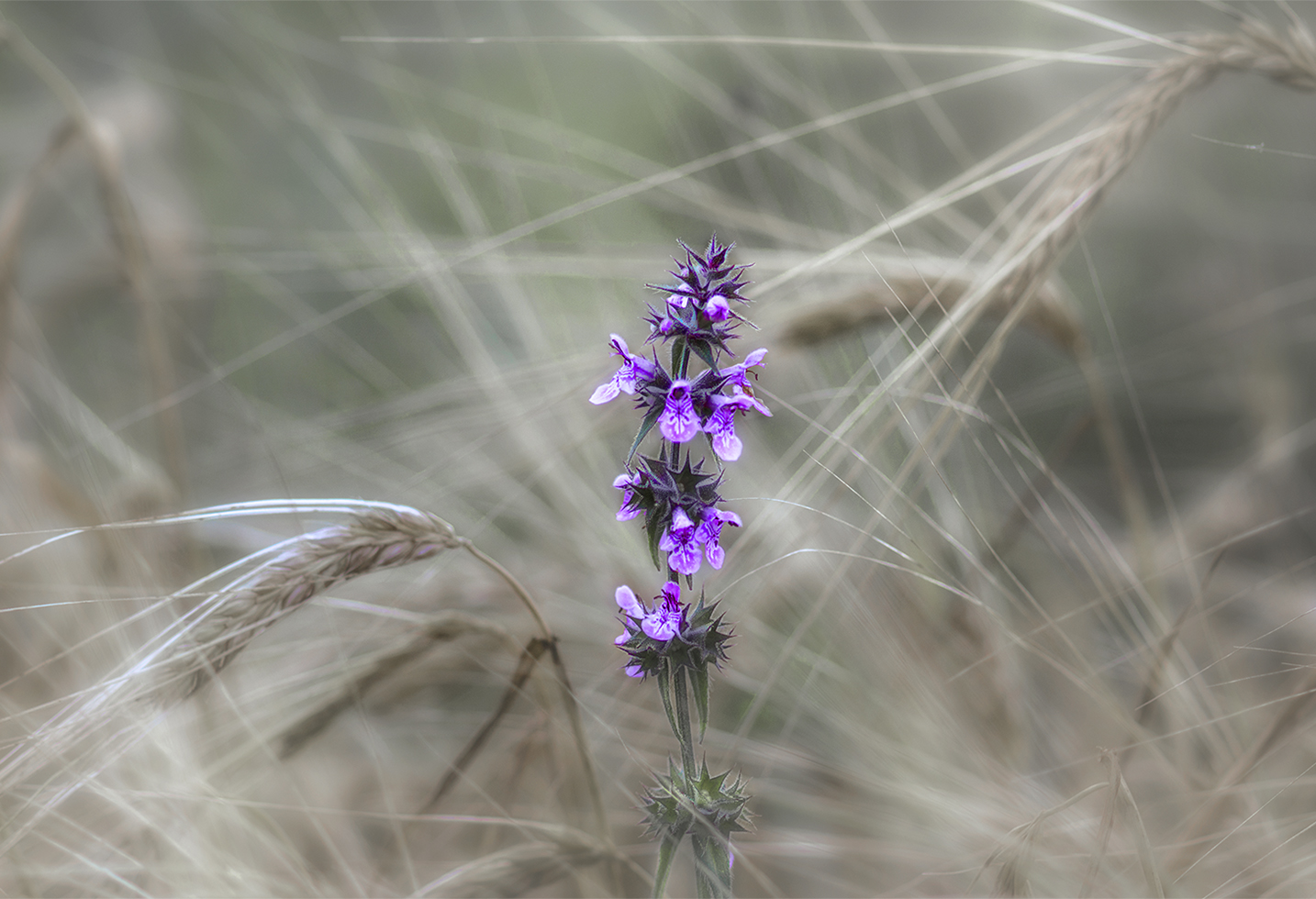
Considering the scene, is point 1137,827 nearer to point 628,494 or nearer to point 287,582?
point 628,494

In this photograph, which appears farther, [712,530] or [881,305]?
[881,305]

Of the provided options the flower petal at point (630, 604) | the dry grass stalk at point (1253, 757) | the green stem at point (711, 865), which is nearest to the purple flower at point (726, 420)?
the flower petal at point (630, 604)

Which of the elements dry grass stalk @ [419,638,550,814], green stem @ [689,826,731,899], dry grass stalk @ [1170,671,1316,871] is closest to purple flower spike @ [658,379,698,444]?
green stem @ [689,826,731,899]

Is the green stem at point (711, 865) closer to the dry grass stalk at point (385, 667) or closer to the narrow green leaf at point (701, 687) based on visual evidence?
the narrow green leaf at point (701, 687)

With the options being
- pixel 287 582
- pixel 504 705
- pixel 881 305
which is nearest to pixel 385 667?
pixel 504 705

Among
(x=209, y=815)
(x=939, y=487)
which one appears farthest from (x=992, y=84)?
(x=209, y=815)

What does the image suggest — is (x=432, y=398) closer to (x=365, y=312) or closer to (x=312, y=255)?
(x=312, y=255)
